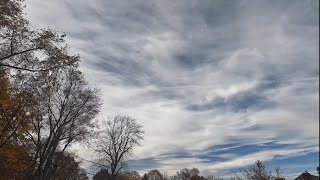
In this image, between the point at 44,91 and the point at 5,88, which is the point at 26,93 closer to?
the point at 44,91

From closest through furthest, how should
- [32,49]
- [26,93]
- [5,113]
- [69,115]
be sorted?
1. [32,49]
2. [26,93]
3. [5,113]
4. [69,115]

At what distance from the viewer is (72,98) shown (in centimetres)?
2514

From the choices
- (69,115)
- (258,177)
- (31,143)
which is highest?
(69,115)

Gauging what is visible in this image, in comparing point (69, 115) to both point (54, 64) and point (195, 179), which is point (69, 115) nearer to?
point (54, 64)

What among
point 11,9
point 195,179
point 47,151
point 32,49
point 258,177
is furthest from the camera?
point 195,179

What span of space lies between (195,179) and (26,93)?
283ft

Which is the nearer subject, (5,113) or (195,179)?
(5,113)

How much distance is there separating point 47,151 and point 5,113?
4.19 m

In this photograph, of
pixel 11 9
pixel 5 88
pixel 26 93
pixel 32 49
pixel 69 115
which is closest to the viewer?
pixel 11 9

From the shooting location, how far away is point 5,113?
2159cm

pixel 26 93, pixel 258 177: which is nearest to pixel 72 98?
pixel 26 93

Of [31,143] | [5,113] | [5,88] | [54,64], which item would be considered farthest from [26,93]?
[31,143]

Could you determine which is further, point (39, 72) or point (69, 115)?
point (69, 115)

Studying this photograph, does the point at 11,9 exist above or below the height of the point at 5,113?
above
